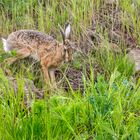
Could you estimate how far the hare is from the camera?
20.3 feet

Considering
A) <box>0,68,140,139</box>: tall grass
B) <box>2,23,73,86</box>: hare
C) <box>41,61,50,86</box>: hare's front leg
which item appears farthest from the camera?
<box>2,23,73,86</box>: hare

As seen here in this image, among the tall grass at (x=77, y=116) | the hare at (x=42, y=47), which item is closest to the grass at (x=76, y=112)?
the tall grass at (x=77, y=116)

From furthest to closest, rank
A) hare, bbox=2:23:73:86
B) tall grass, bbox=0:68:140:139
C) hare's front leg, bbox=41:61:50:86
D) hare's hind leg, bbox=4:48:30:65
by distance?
hare, bbox=2:23:73:86 < hare's hind leg, bbox=4:48:30:65 < hare's front leg, bbox=41:61:50:86 < tall grass, bbox=0:68:140:139

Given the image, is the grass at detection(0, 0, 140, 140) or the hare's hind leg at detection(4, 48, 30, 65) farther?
the hare's hind leg at detection(4, 48, 30, 65)

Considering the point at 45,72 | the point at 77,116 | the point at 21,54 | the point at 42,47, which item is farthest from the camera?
the point at 42,47

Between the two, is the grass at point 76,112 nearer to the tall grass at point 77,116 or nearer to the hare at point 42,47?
the tall grass at point 77,116

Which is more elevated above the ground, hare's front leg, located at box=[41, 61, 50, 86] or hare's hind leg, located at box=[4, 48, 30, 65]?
hare's hind leg, located at box=[4, 48, 30, 65]

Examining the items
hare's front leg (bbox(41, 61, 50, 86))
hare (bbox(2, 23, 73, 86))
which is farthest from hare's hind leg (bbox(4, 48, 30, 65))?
hare's front leg (bbox(41, 61, 50, 86))

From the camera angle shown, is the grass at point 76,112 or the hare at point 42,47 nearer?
the grass at point 76,112

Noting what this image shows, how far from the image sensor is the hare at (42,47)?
620 centimetres

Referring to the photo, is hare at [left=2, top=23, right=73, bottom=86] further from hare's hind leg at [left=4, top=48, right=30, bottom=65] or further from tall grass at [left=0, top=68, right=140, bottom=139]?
tall grass at [left=0, top=68, right=140, bottom=139]

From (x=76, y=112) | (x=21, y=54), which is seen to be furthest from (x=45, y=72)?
(x=76, y=112)

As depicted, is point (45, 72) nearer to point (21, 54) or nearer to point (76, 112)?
point (21, 54)

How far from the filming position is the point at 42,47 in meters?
6.33
